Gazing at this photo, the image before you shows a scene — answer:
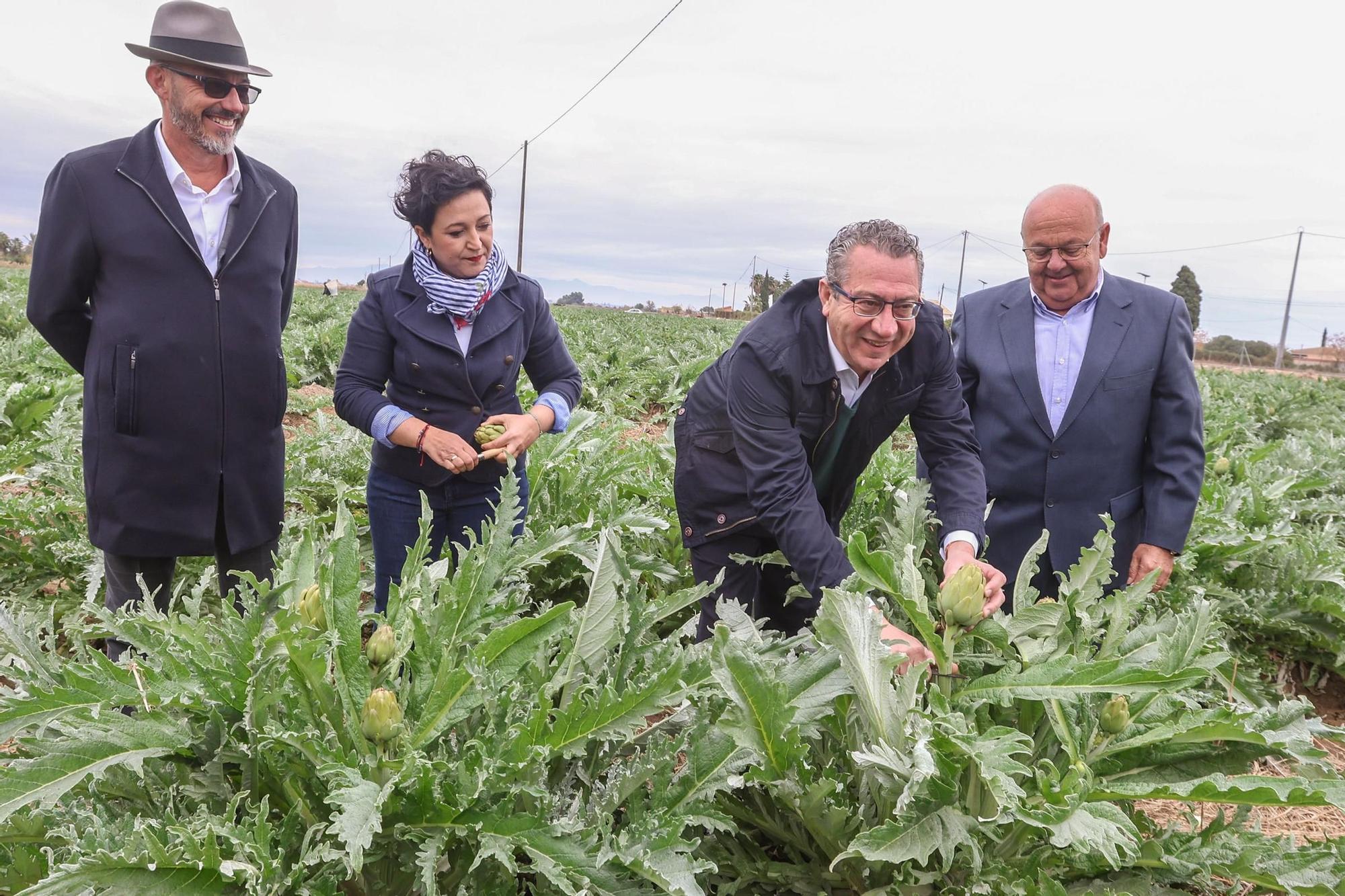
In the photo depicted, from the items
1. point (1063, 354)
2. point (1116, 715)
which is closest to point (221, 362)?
point (1116, 715)

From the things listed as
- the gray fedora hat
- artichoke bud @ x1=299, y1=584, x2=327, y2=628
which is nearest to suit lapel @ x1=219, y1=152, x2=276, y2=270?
the gray fedora hat

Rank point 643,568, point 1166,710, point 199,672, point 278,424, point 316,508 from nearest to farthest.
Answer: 1. point 199,672
2. point 1166,710
3. point 278,424
4. point 643,568
5. point 316,508

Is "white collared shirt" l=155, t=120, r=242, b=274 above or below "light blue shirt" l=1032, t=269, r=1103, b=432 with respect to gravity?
above

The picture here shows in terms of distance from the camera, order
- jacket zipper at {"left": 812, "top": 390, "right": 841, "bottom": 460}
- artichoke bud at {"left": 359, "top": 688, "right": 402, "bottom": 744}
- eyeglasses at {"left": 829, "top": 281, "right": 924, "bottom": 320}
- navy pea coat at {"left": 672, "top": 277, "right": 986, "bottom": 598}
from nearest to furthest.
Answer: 1. artichoke bud at {"left": 359, "top": 688, "right": 402, "bottom": 744}
2. eyeglasses at {"left": 829, "top": 281, "right": 924, "bottom": 320}
3. navy pea coat at {"left": 672, "top": 277, "right": 986, "bottom": 598}
4. jacket zipper at {"left": 812, "top": 390, "right": 841, "bottom": 460}

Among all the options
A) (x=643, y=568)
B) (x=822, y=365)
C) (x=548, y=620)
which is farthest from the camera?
(x=643, y=568)

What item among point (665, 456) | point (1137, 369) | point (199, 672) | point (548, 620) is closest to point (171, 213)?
point (199, 672)

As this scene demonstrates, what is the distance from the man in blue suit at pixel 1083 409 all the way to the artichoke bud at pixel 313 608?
2400 millimetres

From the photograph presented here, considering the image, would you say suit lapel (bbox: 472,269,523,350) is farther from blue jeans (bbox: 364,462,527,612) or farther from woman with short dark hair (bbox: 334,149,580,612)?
blue jeans (bbox: 364,462,527,612)

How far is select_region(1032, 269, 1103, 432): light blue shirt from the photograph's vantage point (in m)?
3.31

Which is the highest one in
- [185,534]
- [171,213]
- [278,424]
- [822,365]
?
[171,213]

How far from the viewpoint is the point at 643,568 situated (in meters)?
3.23

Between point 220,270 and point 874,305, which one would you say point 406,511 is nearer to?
point 220,270

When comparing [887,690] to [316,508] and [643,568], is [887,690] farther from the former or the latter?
[316,508]

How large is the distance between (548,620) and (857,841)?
725 mm
